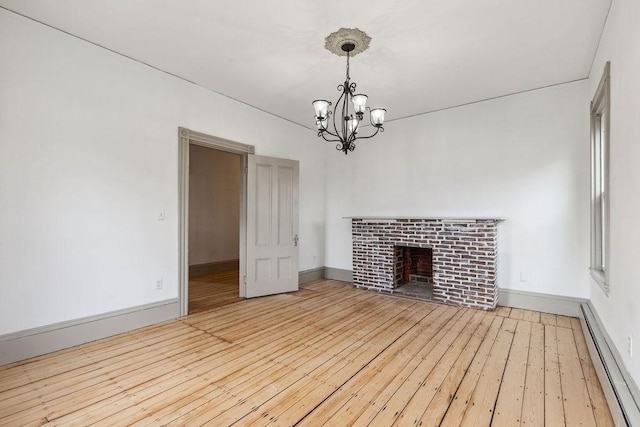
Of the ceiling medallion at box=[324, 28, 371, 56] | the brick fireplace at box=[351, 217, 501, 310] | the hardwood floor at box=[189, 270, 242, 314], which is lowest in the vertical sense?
the hardwood floor at box=[189, 270, 242, 314]

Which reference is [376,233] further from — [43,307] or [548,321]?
[43,307]

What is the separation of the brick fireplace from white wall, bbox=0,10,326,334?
3.06 m

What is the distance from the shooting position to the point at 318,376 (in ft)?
7.92

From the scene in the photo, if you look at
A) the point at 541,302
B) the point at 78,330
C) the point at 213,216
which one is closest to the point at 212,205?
the point at 213,216

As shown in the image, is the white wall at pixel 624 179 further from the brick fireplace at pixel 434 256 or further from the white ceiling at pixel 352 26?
the brick fireplace at pixel 434 256

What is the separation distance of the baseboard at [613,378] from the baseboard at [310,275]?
158 inches

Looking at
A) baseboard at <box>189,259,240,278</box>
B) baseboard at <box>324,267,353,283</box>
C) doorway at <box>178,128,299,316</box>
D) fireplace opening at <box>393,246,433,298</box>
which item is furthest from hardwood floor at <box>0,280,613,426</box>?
baseboard at <box>189,259,240,278</box>

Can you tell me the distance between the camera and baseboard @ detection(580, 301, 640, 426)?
1689 mm

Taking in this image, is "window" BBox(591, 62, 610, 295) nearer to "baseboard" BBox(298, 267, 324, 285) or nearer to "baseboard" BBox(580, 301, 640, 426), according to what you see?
"baseboard" BBox(580, 301, 640, 426)

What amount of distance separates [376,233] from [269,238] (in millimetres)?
1812

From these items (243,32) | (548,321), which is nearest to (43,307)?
(243,32)

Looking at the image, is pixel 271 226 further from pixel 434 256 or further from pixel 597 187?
pixel 597 187

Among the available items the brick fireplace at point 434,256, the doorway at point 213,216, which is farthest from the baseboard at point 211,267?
the brick fireplace at point 434,256

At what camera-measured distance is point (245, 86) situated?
4.11 metres
